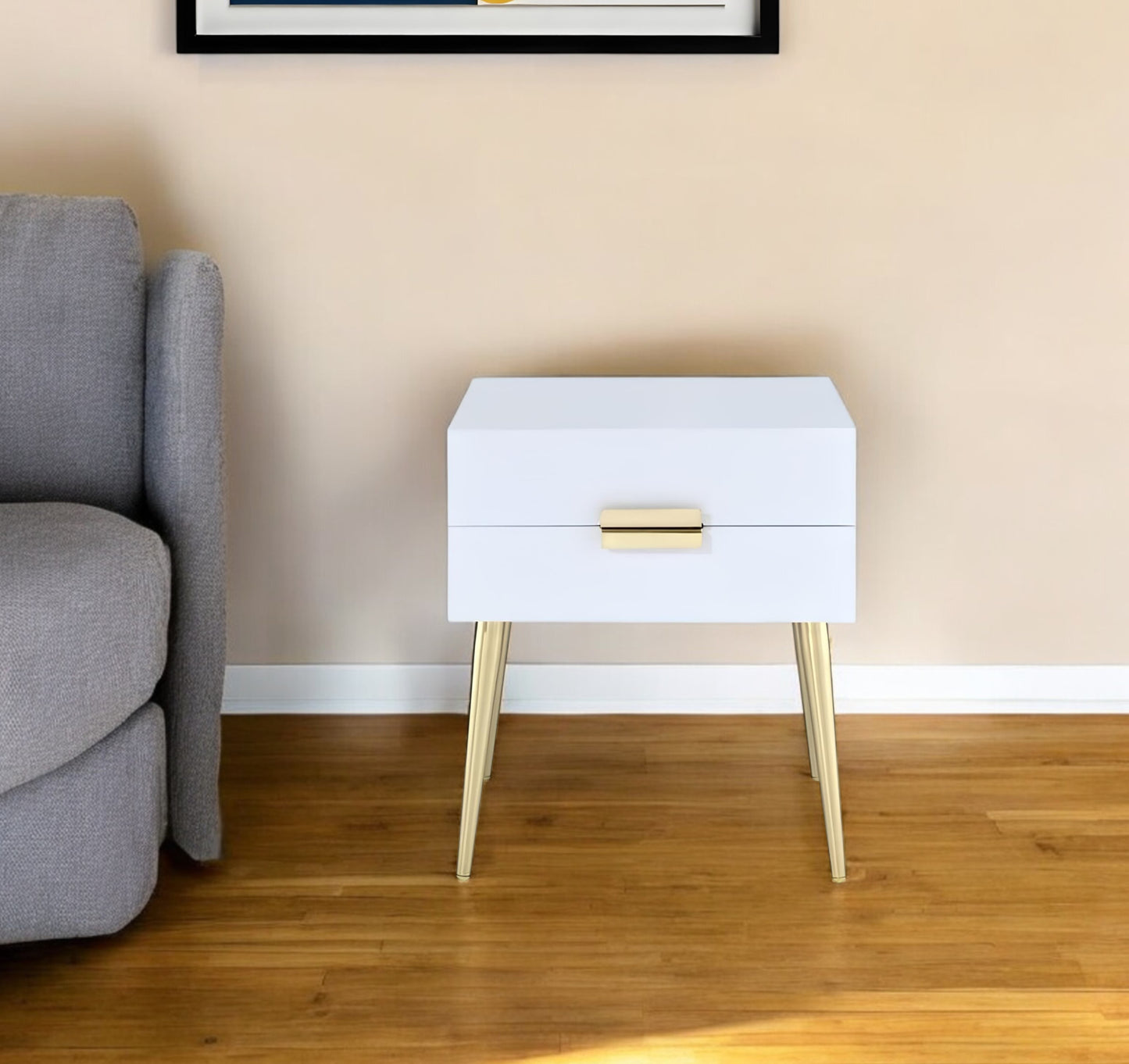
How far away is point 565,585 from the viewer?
1.35 meters

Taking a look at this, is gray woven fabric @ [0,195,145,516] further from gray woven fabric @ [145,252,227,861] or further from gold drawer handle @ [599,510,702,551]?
gold drawer handle @ [599,510,702,551]

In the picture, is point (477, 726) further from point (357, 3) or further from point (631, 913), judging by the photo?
point (357, 3)

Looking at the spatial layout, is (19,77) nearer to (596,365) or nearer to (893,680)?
(596,365)

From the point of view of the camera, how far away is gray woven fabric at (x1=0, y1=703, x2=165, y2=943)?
1.20 meters

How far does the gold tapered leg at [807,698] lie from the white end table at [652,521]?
85 millimetres

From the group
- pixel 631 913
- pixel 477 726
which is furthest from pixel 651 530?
pixel 631 913

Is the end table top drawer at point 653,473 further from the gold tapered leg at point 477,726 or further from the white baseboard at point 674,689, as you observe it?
the white baseboard at point 674,689

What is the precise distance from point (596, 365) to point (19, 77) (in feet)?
2.90

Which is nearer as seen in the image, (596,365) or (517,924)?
(517,924)

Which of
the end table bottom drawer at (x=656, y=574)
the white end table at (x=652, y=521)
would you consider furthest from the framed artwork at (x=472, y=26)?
the end table bottom drawer at (x=656, y=574)

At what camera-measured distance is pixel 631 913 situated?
4.47ft

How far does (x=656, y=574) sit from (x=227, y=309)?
82cm

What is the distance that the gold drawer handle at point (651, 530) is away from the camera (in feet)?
4.35

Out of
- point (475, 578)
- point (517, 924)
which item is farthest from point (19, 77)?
point (517, 924)
